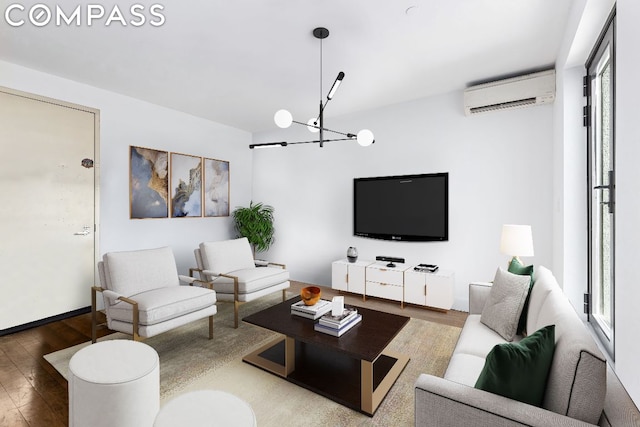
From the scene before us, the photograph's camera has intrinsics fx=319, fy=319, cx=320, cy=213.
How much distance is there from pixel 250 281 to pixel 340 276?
1.41m

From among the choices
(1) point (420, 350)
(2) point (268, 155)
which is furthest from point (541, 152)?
(2) point (268, 155)

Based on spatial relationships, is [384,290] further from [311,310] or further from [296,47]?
[296,47]

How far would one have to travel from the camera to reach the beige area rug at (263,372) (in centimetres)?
191

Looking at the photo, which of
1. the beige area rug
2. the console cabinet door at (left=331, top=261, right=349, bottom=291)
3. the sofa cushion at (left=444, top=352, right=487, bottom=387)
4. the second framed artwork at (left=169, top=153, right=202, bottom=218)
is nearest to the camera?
the sofa cushion at (left=444, top=352, right=487, bottom=387)

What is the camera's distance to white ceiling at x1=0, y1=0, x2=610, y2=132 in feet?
7.65

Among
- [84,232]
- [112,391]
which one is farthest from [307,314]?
[84,232]

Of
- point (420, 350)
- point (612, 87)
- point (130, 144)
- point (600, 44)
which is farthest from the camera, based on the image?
point (130, 144)

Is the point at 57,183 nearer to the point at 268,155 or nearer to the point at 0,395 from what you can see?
the point at 0,395

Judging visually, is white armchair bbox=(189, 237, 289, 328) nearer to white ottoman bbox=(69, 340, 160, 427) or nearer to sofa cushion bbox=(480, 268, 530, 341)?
white ottoman bbox=(69, 340, 160, 427)

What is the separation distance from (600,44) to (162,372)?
3.81 m

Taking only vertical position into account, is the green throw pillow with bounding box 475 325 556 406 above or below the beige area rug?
above

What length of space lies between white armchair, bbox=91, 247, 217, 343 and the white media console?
1.94 m

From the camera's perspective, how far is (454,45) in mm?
2828
